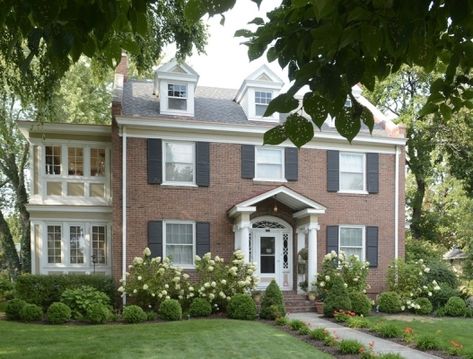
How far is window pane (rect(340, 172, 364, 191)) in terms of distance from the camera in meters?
17.8

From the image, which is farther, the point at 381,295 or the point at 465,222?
the point at 465,222

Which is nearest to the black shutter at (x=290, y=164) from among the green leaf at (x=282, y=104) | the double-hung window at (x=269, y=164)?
the double-hung window at (x=269, y=164)

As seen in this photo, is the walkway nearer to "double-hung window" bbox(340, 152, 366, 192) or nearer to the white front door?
the white front door

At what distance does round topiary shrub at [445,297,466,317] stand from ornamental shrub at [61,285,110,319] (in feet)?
34.0

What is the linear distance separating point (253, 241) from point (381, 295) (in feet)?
15.1

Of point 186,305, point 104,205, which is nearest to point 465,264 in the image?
point 186,305

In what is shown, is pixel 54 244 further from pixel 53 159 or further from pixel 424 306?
pixel 424 306

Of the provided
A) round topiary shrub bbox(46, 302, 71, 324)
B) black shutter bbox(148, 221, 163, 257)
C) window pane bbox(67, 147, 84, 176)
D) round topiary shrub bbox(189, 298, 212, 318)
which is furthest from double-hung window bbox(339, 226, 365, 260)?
round topiary shrub bbox(46, 302, 71, 324)

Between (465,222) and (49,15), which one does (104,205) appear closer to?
(49,15)

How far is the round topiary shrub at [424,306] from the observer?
15.9 meters

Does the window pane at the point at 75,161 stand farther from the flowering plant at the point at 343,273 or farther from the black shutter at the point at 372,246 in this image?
the black shutter at the point at 372,246

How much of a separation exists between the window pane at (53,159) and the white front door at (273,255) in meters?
6.99

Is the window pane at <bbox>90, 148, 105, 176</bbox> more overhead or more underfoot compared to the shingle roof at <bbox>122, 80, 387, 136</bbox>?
more underfoot

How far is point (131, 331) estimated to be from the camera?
11.6 meters
